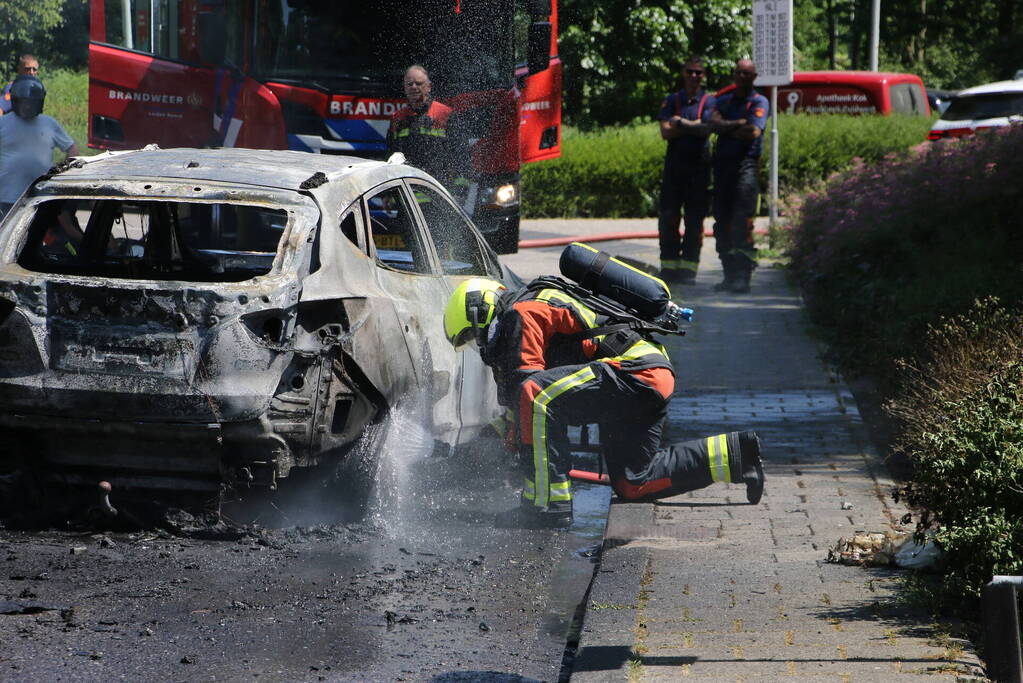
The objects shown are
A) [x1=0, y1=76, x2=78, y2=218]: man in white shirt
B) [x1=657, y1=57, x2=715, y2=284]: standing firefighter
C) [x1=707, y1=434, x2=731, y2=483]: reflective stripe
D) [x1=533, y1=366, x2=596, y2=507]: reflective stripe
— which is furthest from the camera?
[x1=657, y1=57, x2=715, y2=284]: standing firefighter

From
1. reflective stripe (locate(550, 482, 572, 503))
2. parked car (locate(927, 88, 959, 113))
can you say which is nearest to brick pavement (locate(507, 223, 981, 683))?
reflective stripe (locate(550, 482, 572, 503))

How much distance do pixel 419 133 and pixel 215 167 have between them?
503cm

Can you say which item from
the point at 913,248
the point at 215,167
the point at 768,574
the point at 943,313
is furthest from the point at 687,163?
the point at 768,574

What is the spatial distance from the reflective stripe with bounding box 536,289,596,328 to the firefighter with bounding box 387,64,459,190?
4.95 meters

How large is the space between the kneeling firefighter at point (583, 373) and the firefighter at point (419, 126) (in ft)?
15.7

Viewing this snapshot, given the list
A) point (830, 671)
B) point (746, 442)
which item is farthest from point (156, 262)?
point (830, 671)

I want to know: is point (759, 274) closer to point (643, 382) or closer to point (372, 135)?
point (372, 135)

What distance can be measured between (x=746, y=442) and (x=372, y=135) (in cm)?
664

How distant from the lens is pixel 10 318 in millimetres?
5531

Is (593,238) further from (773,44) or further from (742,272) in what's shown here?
(742,272)

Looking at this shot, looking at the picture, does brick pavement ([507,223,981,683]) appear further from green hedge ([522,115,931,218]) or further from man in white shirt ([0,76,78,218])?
green hedge ([522,115,931,218])

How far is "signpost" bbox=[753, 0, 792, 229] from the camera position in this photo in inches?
620

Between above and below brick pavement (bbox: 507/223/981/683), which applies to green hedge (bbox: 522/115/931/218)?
above

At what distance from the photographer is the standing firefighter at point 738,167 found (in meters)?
12.0
